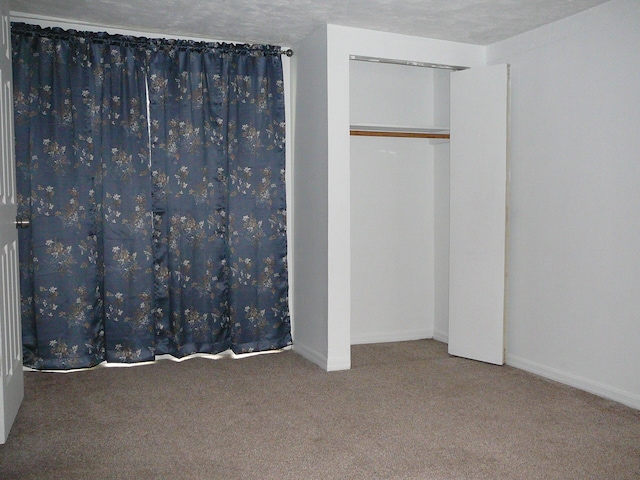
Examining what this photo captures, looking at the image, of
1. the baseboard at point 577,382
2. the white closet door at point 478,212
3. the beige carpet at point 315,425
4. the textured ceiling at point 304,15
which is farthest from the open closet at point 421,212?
the beige carpet at point 315,425

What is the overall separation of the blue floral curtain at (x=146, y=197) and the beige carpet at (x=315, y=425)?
0.38 m

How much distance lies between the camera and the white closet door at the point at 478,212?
4301mm

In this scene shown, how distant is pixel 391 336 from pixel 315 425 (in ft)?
6.75

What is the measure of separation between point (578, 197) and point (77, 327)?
11.3 ft

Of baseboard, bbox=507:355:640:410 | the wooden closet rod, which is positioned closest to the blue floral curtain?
the wooden closet rod

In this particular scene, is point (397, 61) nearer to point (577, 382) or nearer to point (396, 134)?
point (396, 134)

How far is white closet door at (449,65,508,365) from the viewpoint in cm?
430

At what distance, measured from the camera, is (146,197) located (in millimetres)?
4336

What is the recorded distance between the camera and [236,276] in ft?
15.1

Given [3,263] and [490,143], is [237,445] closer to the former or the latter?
[3,263]

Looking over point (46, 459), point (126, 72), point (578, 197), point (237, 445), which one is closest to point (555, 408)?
point (578, 197)

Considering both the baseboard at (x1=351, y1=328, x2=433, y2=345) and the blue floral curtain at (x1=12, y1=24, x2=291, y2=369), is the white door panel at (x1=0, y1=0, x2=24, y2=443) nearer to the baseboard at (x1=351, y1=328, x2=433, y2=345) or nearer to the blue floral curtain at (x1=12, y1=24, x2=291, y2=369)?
the blue floral curtain at (x1=12, y1=24, x2=291, y2=369)

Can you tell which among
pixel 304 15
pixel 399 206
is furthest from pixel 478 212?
pixel 304 15

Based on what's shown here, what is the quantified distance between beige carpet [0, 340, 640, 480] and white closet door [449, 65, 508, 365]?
305mm
